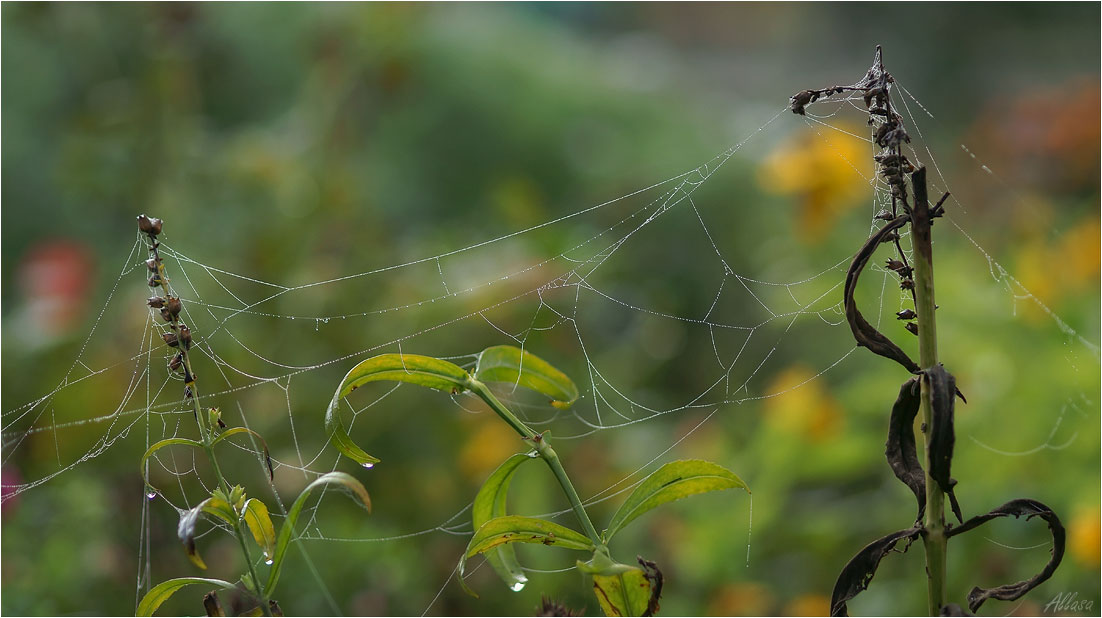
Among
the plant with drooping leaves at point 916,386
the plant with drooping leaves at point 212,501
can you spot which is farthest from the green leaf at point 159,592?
the plant with drooping leaves at point 916,386

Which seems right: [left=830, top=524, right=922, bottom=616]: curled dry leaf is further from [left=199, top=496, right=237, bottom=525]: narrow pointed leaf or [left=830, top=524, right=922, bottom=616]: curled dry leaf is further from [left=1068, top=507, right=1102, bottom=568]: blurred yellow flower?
[left=1068, top=507, right=1102, bottom=568]: blurred yellow flower

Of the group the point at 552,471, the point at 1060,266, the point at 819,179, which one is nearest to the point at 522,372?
the point at 552,471

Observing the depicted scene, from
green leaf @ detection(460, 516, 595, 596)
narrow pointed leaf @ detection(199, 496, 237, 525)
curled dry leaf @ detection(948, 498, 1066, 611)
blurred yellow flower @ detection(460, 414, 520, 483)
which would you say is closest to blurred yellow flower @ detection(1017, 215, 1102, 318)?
blurred yellow flower @ detection(460, 414, 520, 483)

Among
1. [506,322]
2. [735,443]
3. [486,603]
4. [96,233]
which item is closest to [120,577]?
[486,603]

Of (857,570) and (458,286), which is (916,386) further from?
(458,286)

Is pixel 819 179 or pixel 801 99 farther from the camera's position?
pixel 819 179

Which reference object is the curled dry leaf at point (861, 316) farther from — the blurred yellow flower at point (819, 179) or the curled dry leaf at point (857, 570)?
the blurred yellow flower at point (819, 179)
